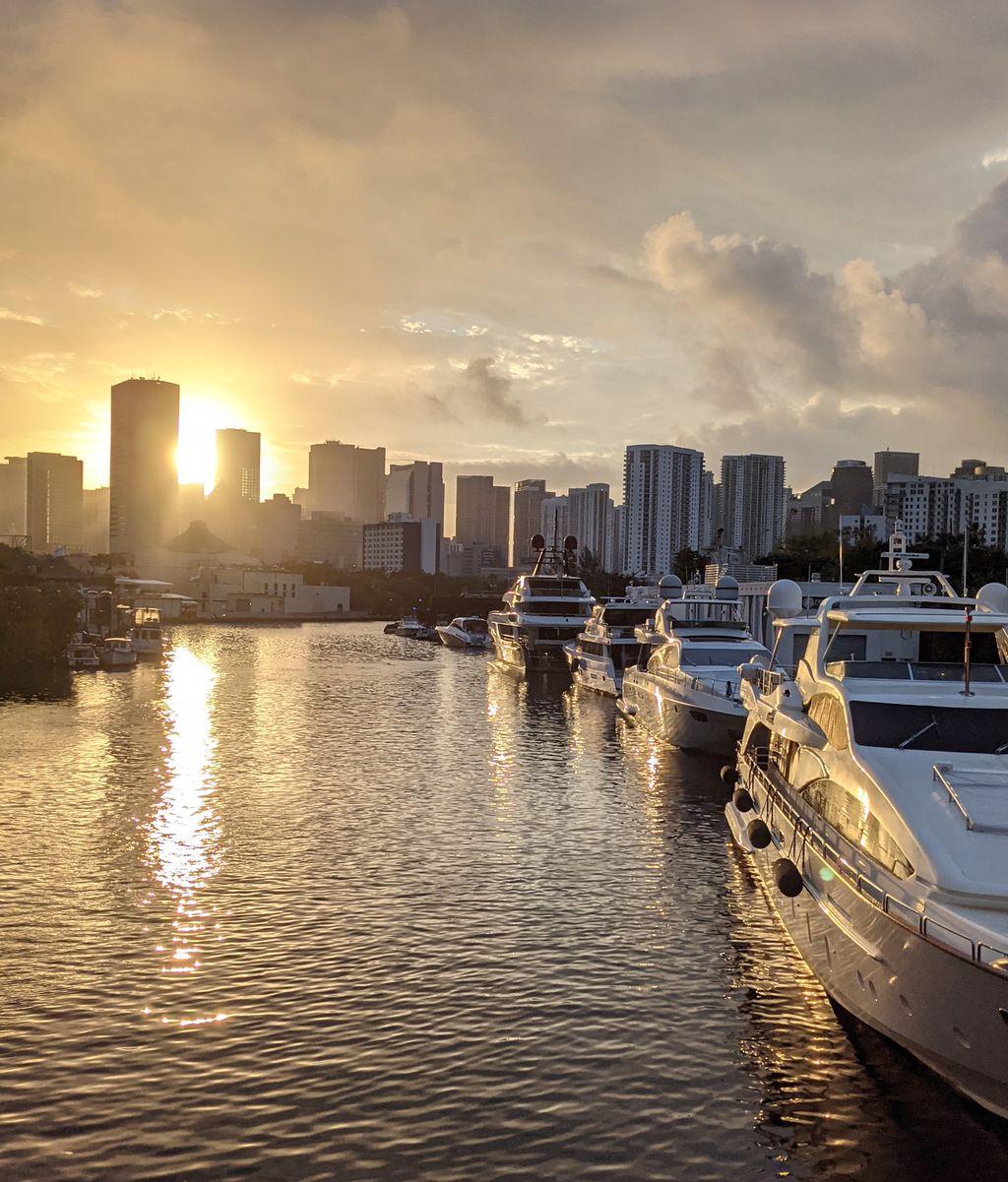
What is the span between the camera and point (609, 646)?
51438mm

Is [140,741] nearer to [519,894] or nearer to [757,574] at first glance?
[519,894]

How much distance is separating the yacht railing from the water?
1.97 m

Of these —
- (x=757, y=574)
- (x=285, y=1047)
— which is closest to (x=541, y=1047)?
(x=285, y=1047)

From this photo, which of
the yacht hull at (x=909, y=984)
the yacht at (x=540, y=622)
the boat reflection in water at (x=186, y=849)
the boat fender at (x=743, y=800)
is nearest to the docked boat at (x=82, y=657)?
the boat reflection in water at (x=186, y=849)

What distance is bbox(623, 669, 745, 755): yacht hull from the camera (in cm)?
3034

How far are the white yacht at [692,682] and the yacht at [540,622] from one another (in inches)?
817

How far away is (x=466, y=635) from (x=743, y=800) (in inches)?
3102

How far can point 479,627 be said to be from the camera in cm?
10150

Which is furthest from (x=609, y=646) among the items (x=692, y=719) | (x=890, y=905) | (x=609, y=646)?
(x=890, y=905)

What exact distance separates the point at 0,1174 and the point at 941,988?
831 cm

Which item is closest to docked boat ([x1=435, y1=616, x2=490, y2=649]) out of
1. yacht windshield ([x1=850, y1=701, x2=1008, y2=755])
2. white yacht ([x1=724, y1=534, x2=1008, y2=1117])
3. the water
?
the water

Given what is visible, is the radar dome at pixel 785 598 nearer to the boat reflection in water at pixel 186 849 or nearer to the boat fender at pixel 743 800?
the boat fender at pixel 743 800

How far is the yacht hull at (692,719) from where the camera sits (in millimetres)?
30344

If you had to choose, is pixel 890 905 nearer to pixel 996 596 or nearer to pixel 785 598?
pixel 996 596
